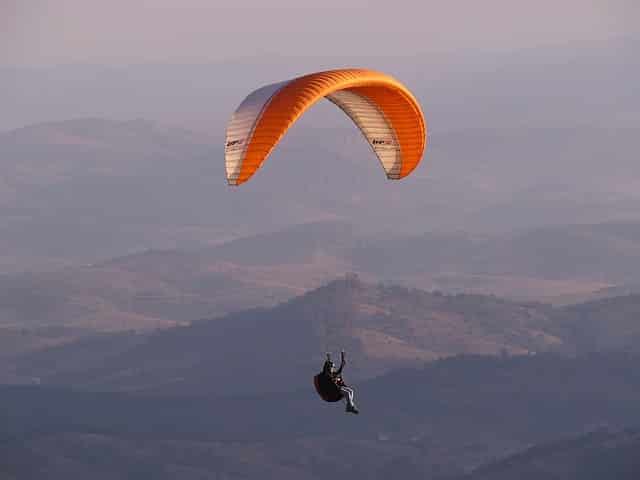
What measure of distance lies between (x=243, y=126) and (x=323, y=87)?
9.16ft

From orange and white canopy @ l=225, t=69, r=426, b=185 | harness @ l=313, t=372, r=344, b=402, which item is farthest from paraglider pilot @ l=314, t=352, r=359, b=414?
orange and white canopy @ l=225, t=69, r=426, b=185

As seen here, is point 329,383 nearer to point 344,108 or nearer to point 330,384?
point 330,384

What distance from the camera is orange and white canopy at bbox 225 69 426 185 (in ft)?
181

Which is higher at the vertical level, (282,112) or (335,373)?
(282,112)

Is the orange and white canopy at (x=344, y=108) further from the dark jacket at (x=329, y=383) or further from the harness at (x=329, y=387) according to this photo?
the harness at (x=329, y=387)

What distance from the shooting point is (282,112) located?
5562 centimetres

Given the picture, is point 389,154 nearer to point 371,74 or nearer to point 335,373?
point 371,74

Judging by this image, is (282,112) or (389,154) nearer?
(282,112)

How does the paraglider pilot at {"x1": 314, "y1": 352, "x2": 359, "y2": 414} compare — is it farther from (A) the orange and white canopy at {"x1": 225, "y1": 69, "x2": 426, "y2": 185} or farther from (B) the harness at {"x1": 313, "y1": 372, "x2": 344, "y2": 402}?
(A) the orange and white canopy at {"x1": 225, "y1": 69, "x2": 426, "y2": 185}

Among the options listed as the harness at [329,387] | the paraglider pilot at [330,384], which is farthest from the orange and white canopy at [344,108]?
the harness at [329,387]

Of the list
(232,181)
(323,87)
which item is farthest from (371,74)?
(232,181)

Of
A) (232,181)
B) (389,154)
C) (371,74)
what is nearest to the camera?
(232,181)

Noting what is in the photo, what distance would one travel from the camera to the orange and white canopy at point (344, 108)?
181 feet

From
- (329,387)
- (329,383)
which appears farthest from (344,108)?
(329,387)
